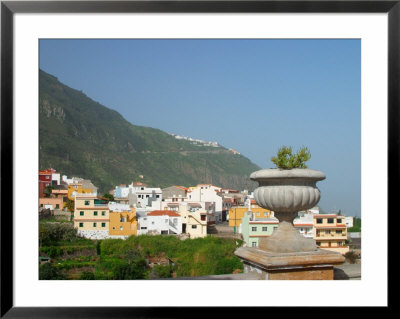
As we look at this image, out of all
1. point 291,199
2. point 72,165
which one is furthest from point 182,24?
point 72,165

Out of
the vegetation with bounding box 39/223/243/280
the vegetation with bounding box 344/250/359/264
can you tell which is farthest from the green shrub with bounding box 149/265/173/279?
the vegetation with bounding box 344/250/359/264

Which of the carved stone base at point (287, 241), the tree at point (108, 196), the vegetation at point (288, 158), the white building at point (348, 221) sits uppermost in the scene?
the vegetation at point (288, 158)

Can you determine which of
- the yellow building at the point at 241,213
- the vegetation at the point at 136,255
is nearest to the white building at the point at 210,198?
the yellow building at the point at 241,213

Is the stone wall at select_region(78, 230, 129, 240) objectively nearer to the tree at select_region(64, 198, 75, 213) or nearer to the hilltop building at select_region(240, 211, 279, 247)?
the tree at select_region(64, 198, 75, 213)

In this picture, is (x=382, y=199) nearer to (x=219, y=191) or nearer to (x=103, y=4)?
(x=103, y=4)

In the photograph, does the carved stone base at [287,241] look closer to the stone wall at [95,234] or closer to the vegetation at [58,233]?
the vegetation at [58,233]

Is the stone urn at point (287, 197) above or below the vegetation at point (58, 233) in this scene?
above
